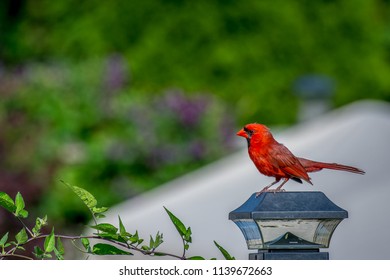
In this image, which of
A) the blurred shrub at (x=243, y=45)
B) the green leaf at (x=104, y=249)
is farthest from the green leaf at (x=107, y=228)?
the blurred shrub at (x=243, y=45)

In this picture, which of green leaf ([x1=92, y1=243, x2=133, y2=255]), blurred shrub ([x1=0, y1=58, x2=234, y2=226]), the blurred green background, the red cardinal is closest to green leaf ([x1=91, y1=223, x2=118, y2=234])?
green leaf ([x1=92, y1=243, x2=133, y2=255])

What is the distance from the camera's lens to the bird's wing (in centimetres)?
238

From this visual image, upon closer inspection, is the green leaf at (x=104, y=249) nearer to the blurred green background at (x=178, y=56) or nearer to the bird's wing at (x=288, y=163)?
the bird's wing at (x=288, y=163)

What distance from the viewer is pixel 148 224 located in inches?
263

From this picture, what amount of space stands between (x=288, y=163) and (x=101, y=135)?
293 inches

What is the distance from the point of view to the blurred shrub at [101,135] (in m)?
8.91

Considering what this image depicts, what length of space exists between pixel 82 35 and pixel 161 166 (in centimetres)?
522

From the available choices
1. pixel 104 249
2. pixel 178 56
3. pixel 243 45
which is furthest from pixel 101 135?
pixel 104 249

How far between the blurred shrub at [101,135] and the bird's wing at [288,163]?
6094mm

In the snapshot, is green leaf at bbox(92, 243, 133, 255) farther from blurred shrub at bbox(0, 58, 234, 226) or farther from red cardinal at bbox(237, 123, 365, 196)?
blurred shrub at bbox(0, 58, 234, 226)

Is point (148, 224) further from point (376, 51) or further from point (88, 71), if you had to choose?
point (376, 51)

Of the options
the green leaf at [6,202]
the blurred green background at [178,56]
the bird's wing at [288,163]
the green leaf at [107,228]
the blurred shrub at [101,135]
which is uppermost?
the blurred green background at [178,56]

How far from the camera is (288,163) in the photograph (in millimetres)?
2404

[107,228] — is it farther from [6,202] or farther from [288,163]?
[288,163]
